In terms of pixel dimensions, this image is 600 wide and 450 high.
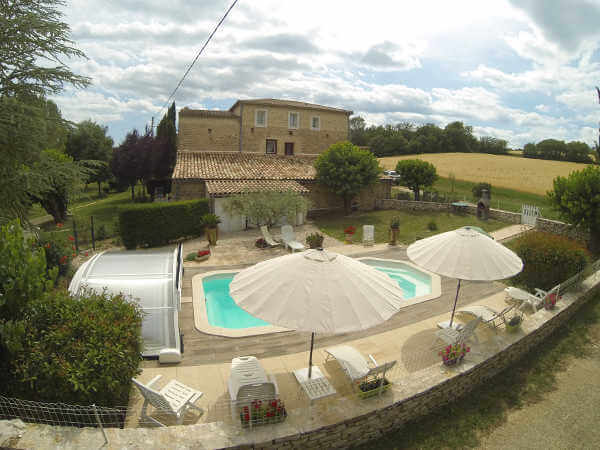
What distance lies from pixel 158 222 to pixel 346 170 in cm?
1398

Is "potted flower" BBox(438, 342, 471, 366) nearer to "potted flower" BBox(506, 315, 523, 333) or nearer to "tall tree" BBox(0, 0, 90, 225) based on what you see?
"potted flower" BBox(506, 315, 523, 333)

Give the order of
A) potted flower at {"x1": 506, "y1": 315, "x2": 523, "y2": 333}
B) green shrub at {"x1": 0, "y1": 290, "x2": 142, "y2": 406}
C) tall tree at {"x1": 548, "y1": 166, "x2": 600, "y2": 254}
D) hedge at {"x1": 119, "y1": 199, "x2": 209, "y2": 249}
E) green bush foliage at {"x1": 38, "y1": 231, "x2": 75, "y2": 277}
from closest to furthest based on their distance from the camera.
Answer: green shrub at {"x1": 0, "y1": 290, "x2": 142, "y2": 406}, potted flower at {"x1": 506, "y1": 315, "x2": 523, "y2": 333}, green bush foliage at {"x1": 38, "y1": 231, "x2": 75, "y2": 277}, tall tree at {"x1": 548, "y1": 166, "x2": 600, "y2": 254}, hedge at {"x1": 119, "y1": 199, "x2": 209, "y2": 249}

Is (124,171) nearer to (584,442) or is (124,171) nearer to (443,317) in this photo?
(443,317)

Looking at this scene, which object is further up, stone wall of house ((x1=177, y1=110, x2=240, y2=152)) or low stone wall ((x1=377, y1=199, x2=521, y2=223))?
stone wall of house ((x1=177, y1=110, x2=240, y2=152))

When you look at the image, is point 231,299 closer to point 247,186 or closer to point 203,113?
point 247,186

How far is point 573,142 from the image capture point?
2544 inches

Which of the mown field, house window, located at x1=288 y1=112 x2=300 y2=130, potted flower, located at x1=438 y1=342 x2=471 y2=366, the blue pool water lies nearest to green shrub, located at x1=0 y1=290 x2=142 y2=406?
the blue pool water

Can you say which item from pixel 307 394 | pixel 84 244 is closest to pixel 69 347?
pixel 307 394

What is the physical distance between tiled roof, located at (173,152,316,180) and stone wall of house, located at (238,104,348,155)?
2799mm

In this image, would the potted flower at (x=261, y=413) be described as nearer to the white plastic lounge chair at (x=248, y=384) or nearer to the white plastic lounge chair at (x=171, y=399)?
the white plastic lounge chair at (x=248, y=384)

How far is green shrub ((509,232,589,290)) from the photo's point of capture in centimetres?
1134

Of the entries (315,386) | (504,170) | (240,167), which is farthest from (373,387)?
(504,170)

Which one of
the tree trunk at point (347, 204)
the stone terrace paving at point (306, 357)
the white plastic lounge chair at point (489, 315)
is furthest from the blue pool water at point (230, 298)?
the tree trunk at point (347, 204)

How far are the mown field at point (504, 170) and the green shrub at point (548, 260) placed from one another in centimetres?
3240
